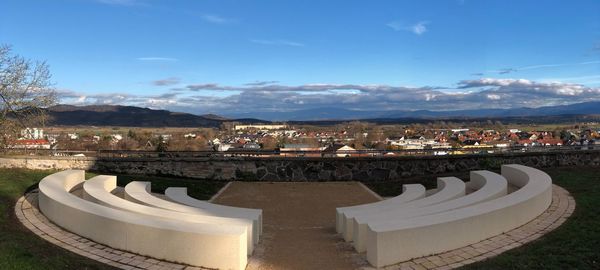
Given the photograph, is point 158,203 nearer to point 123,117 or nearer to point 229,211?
point 229,211

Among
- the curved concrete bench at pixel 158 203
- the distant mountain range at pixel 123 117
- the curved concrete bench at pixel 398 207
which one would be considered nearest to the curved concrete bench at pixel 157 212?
the curved concrete bench at pixel 158 203

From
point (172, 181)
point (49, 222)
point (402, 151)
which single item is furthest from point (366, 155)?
point (49, 222)

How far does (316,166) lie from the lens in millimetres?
18672

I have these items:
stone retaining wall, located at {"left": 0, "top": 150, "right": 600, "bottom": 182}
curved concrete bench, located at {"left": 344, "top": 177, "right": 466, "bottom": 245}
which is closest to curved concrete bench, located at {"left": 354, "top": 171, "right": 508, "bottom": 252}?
curved concrete bench, located at {"left": 344, "top": 177, "right": 466, "bottom": 245}

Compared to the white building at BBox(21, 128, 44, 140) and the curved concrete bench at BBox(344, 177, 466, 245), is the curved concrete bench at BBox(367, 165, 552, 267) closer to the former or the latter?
the curved concrete bench at BBox(344, 177, 466, 245)

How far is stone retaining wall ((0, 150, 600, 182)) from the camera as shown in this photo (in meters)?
18.3

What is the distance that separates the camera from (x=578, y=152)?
19359mm

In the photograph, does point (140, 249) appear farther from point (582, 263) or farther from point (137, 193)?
point (582, 263)

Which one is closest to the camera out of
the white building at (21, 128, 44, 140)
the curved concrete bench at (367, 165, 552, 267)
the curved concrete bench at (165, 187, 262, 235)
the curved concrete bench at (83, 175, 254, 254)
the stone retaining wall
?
the curved concrete bench at (367, 165, 552, 267)

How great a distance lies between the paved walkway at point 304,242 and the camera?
22.2 ft

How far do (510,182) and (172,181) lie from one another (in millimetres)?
11554

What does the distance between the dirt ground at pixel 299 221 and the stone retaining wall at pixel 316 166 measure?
0.72 m

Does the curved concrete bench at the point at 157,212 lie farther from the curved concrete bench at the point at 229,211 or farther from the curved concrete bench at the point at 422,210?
the curved concrete bench at the point at 422,210

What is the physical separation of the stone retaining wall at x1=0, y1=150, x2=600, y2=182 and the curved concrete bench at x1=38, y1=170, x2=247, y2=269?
10.0m
